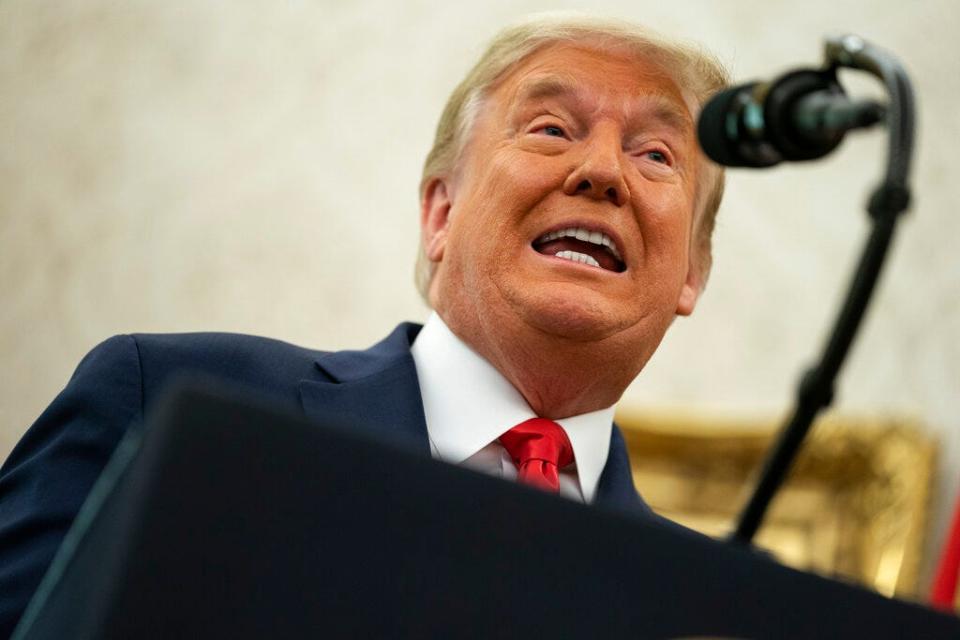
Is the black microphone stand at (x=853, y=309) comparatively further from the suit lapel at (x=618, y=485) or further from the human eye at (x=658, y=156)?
the human eye at (x=658, y=156)

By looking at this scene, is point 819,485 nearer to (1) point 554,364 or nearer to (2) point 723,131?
(1) point 554,364

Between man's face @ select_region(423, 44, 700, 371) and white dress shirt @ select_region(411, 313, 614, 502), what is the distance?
0.13 ft

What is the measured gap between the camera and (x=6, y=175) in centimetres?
340

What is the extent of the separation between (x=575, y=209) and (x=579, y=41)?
312 millimetres

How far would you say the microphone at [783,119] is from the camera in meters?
1.06

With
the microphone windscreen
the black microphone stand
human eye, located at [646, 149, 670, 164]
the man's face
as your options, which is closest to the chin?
the man's face

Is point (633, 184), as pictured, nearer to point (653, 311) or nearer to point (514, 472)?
point (653, 311)

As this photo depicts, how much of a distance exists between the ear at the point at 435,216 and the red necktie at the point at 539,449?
0.34 metres

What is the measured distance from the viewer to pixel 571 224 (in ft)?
6.33

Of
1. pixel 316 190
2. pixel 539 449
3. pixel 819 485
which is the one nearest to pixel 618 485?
pixel 539 449

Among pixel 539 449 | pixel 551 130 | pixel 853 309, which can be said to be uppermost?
pixel 551 130

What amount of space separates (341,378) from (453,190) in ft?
1.58

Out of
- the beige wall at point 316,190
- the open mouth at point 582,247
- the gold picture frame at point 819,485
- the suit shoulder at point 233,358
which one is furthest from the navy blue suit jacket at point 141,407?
the beige wall at point 316,190

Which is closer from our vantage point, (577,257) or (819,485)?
(577,257)
